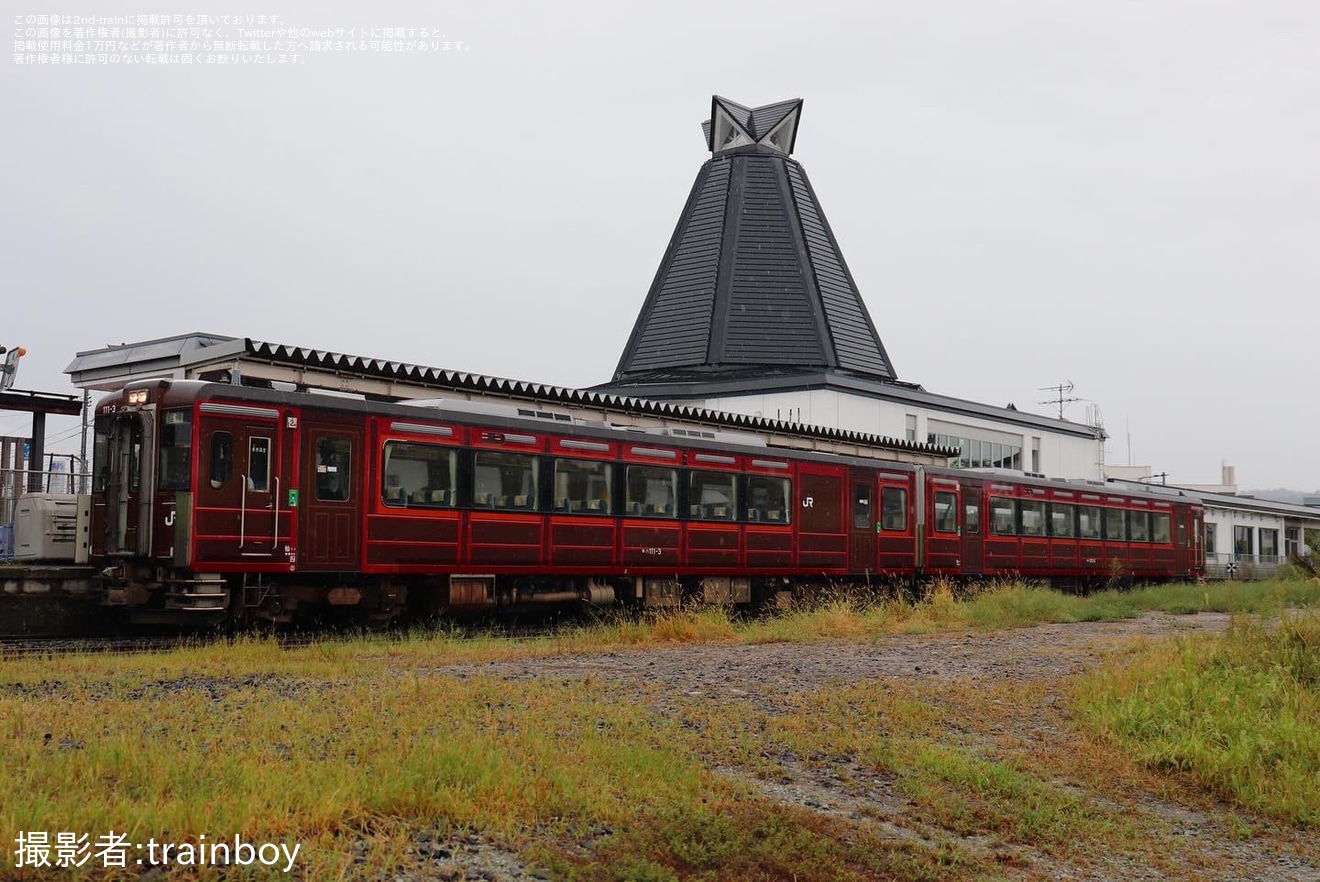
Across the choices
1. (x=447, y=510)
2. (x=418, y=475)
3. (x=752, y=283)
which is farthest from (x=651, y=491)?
(x=752, y=283)

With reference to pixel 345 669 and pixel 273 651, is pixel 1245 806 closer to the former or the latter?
→ pixel 345 669

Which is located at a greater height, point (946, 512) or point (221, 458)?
point (221, 458)

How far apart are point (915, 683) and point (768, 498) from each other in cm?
1253

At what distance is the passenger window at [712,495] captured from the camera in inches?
910

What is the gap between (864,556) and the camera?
27188mm

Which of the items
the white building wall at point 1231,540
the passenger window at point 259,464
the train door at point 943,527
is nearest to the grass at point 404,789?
the passenger window at point 259,464

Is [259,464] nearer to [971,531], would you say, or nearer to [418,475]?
[418,475]

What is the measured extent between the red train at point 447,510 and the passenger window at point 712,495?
0.11 feet

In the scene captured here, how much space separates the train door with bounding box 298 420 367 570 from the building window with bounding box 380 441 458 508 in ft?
1.61

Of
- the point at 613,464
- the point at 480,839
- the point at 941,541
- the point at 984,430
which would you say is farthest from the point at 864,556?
the point at 984,430

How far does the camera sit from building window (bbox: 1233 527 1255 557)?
65.6 m

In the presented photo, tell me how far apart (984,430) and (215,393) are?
39.9 m

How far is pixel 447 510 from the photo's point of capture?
18688 millimetres

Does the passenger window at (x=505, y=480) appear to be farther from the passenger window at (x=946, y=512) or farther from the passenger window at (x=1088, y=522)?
the passenger window at (x=1088, y=522)
